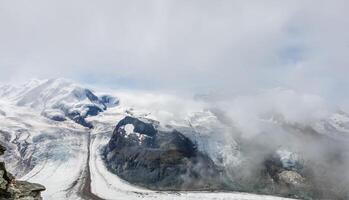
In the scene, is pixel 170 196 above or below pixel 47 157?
below

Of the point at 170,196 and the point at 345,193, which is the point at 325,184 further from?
→ the point at 170,196

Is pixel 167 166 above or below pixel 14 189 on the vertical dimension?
above

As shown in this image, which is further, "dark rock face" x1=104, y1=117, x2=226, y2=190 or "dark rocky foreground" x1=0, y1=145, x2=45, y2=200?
"dark rock face" x1=104, y1=117, x2=226, y2=190

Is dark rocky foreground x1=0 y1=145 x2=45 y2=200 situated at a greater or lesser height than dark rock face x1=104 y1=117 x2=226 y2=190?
lesser

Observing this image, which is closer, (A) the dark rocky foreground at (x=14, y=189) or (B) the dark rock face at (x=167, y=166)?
(A) the dark rocky foreground at (x=14, y=189)

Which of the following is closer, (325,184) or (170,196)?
(170,196)

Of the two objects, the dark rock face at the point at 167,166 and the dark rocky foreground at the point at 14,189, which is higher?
the dark rock face at the point at 167,166

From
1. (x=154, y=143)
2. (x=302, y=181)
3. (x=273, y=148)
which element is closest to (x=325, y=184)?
(x=302, y=181)

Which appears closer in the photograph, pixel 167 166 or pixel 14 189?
pixel 14 189
